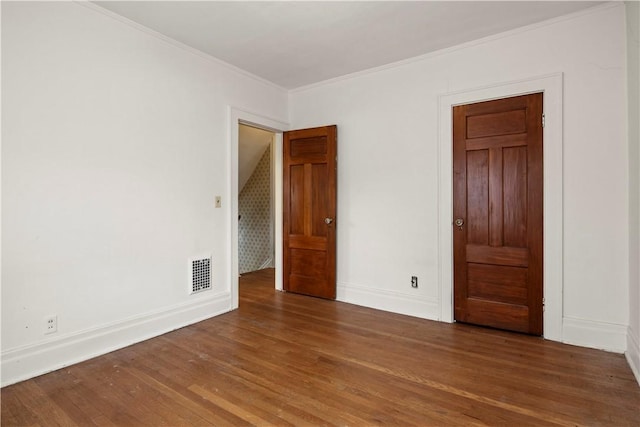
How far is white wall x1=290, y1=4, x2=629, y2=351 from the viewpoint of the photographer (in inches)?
100

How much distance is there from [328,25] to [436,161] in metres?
1.56

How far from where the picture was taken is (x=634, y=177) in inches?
91.0

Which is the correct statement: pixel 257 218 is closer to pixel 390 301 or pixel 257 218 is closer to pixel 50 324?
pixel 390 301

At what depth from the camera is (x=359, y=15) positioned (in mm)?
2613

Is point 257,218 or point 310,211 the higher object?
point 310,211

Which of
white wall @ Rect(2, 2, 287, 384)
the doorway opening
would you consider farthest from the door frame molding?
the doorway opening

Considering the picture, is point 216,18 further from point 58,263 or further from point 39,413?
point 39,413

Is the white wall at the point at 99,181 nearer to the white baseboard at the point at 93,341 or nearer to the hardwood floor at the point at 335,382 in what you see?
the white baseboard at the point at 93,341

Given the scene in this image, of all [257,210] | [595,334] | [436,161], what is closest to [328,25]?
[436,161]

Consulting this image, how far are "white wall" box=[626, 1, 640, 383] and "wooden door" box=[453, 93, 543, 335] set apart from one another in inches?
21.7

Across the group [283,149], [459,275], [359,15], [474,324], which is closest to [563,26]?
[359,15]

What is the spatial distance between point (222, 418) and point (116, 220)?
1730mm

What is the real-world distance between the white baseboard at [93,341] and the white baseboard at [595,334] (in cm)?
312

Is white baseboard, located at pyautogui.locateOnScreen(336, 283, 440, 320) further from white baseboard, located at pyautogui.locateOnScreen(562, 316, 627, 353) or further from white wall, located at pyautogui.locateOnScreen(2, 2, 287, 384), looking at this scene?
white wall, located at pyautogui.locateOnScreen(2, 2, 287, 384)
